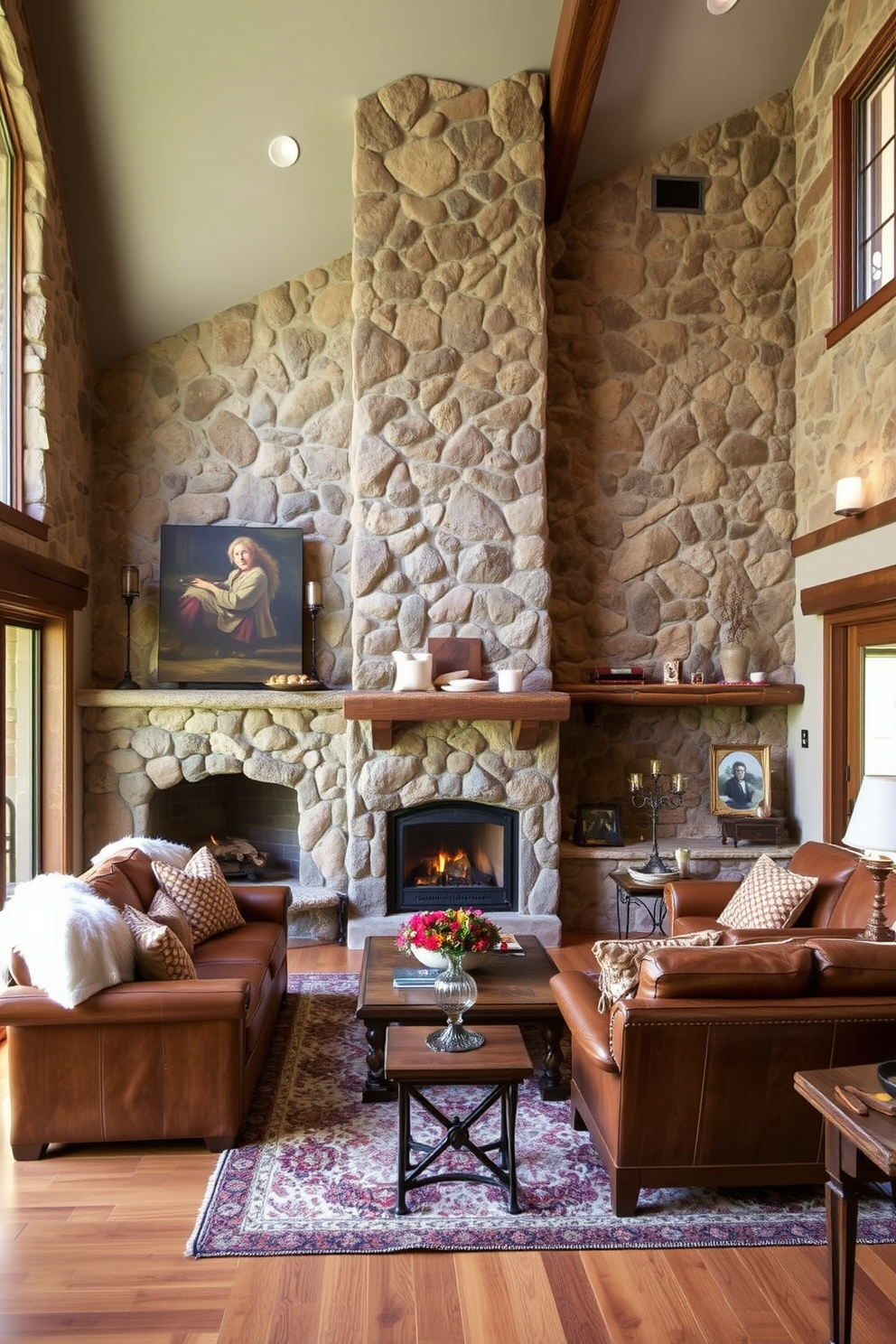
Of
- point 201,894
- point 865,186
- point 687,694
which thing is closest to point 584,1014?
point 201,894

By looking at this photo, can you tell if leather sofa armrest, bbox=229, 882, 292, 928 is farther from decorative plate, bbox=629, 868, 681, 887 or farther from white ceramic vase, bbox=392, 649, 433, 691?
decorative plate, bbox=629, 868, 681, 887

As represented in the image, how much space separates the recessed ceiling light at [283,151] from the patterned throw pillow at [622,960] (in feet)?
15.3

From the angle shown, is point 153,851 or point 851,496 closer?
point 153,851

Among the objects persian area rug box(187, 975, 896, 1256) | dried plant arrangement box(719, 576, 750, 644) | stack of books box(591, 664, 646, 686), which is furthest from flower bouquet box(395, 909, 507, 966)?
dried plant arrangement box(719, 576, 750, 644)

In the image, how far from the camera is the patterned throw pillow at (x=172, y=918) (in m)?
3.58

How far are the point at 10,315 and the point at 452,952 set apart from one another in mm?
3969

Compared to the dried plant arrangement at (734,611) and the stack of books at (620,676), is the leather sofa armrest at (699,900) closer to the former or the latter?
the stack of books at (620,676)

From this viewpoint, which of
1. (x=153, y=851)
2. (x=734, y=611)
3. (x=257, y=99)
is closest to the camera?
(x=153, y=851)

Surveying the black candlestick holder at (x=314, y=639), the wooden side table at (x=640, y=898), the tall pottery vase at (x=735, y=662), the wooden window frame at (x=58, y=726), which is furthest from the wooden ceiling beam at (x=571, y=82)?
the wooden side table at (x=640, y=898)

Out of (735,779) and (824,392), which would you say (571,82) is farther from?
(735,779)

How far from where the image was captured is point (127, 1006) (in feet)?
9.58

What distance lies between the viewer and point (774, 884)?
4074 millimetres

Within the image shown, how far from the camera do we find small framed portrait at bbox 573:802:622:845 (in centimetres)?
577

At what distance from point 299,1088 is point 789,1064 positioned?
185 cm
